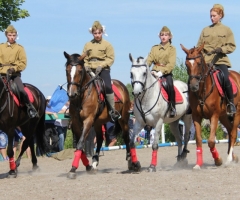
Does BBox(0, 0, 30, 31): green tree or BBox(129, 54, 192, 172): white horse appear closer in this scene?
BBox(129, 54, 192, 172): white horse

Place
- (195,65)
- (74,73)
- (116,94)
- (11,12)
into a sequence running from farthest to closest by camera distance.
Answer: (11,12) < (116,94) < (195,65) < (74,73)

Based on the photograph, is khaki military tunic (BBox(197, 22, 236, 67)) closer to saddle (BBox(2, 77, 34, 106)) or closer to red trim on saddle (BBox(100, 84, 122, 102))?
red trim on saddle (BBox(100, 84, 122, 102))

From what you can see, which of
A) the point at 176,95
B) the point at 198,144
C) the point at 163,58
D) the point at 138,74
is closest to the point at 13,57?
the point at 138,74

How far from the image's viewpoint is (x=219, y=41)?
14875 millimetres

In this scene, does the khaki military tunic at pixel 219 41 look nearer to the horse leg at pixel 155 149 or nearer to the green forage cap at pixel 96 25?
the horse leg at pixel 155 149

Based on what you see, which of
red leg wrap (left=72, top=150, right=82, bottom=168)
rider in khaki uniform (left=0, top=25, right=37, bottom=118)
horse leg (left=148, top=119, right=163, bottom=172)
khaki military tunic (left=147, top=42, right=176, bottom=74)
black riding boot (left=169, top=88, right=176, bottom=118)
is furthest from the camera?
black riding boot (left=169, top=88, right=176, bottom=118)

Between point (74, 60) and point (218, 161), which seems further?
point (218, 161)

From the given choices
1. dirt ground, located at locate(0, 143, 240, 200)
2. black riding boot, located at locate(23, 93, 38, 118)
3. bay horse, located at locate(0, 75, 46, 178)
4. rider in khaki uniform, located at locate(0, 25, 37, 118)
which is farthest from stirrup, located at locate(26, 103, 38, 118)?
dirt ground, located at locate(0, 143, 240, 200)

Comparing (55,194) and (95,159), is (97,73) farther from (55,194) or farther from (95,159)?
(55,194)

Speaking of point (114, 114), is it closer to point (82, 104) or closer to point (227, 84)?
point (82, 104)

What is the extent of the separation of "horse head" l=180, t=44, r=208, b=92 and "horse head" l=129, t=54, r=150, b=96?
88 cm

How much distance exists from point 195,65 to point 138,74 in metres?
1.17

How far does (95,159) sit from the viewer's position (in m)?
15.1

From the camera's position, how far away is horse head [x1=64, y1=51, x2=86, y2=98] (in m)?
13.2
